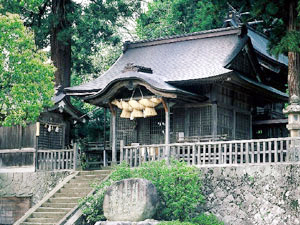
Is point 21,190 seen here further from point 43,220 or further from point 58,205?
point 43,220

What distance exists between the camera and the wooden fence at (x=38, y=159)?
23.2 metres

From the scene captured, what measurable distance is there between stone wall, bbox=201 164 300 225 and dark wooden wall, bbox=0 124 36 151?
8.33m

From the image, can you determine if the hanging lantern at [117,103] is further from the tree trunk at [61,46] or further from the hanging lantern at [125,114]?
the tree trunk at [61,46]

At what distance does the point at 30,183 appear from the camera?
23703 mm

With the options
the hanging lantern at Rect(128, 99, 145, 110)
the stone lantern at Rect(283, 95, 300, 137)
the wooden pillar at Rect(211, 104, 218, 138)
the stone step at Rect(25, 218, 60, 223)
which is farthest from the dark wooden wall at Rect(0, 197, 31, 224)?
the stone lantern at Rect(283, 95, 300, 137)

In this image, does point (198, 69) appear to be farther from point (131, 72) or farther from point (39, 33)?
point (39, 33)

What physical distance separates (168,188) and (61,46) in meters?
13.2

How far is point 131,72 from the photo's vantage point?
22109 mm

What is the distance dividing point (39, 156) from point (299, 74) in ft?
34.9

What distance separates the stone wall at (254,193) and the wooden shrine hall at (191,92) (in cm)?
304

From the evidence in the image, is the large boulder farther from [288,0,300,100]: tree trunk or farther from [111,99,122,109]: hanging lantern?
[288,0,300,100]: tree trunk

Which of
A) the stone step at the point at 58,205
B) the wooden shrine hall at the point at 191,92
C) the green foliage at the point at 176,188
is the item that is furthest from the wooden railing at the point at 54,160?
the green foliage at the point at 176,188

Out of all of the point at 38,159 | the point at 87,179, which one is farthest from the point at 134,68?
the point at 38,159

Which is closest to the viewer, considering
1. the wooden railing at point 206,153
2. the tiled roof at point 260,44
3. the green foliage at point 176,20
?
the wooden railing at point 206,153
